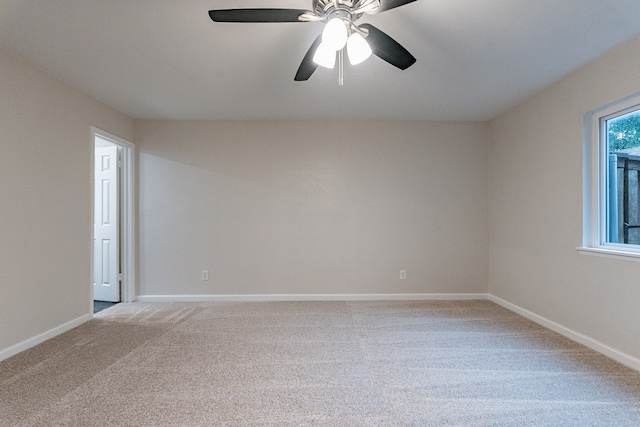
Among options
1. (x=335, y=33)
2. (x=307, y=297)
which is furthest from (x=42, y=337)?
(x=335, y=33)

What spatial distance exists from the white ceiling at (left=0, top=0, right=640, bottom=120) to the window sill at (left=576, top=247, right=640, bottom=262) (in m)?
1.48

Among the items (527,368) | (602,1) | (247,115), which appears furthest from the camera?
(247,115)

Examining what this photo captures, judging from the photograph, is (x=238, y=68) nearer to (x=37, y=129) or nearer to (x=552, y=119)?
(x=37, y=129)

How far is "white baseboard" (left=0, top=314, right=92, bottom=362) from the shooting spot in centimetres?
264

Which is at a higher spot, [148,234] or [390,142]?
[390,142]

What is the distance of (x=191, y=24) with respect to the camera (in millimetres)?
Answer: 2262

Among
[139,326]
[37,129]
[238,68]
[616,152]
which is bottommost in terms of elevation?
[139,326]

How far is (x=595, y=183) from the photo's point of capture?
2.89 meters

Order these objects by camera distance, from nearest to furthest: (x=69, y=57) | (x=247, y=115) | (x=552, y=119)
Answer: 1. (x=69, y=57)
2. (x=552, y=119)
3. (x=247, y=115)

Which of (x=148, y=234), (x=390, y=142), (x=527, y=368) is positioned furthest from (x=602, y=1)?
(x=148, y=234)

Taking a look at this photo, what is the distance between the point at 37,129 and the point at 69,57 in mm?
685

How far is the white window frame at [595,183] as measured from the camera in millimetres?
2867

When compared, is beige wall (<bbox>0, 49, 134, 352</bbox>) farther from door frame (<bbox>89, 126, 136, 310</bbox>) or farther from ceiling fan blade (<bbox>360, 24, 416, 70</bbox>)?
ceiling fan blade (<bbox>360, 24, 416, 70</bbox>)

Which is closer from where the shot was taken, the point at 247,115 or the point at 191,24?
the point at 191,24
